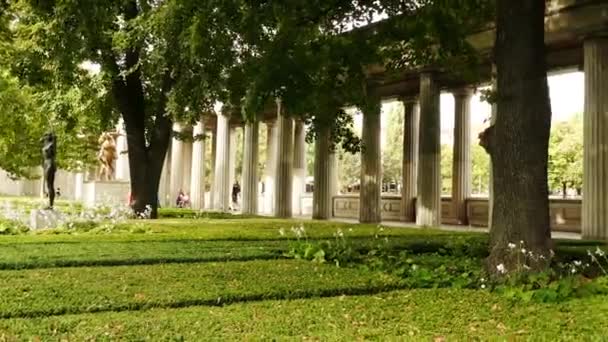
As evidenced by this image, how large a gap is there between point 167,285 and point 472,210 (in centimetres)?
2753

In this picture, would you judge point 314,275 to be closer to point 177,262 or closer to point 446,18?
point 177,262

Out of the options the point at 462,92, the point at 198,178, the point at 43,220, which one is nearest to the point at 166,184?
the point at 198,178

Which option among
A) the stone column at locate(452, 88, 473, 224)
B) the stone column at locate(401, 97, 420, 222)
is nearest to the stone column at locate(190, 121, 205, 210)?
the stone column at locate(401, 97, 420, 222)

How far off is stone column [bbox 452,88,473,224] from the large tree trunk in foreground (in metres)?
25.5

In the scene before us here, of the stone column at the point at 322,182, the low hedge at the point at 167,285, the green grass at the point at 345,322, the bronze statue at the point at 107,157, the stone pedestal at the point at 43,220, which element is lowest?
the green grass at the point at 345,322

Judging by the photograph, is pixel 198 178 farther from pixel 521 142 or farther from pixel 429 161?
pixel 521 142

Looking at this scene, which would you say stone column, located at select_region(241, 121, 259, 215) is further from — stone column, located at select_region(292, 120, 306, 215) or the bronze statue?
the bronze statue

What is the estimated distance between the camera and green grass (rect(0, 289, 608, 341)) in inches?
241

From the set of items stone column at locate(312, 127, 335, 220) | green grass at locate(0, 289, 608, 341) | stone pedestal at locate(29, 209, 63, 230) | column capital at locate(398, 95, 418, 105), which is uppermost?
column capital at locate(398, 95, 418, 105)

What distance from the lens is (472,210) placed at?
34.4 metres

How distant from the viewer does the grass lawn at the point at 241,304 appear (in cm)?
630

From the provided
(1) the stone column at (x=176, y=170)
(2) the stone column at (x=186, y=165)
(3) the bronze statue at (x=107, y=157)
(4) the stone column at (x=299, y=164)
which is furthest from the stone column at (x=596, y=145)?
(2) the stone column at (x=186, y=165)

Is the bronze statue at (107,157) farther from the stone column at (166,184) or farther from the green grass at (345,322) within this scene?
the green grass at (345,322)

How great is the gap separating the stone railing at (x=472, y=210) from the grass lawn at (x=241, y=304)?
20238 mm
